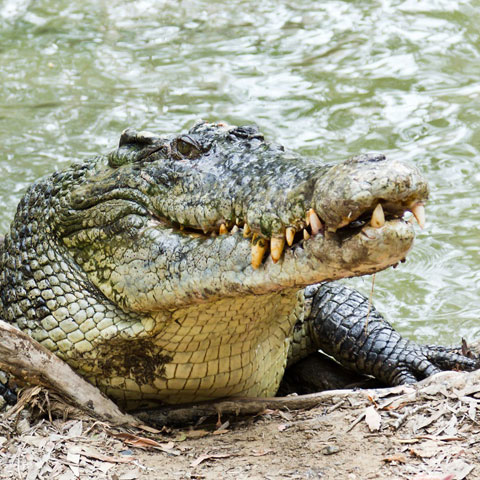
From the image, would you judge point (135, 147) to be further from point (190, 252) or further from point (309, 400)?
point (309, 400)

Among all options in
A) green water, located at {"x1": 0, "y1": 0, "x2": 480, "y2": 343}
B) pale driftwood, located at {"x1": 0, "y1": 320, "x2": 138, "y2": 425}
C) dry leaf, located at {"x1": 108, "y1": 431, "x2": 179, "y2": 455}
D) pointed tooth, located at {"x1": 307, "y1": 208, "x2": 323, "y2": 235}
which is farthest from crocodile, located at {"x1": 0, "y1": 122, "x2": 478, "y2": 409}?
green water, located at {"x1": 0, "y1": 0, "x2": 480, "y2": 343}

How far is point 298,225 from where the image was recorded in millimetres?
2502

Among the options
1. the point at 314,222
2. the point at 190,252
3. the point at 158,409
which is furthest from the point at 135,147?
the point at 314,222

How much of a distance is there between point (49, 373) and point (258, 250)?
1.02 m

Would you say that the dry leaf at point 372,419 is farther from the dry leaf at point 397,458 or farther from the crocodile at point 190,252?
the crocodile at point 190,252

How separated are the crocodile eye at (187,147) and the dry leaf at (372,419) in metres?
1.19

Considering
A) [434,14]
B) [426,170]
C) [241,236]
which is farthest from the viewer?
[434,14]

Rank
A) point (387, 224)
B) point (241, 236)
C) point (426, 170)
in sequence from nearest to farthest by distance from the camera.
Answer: point (387, 224) < point (241, 236) < point (426, 170)

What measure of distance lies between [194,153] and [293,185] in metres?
0.67

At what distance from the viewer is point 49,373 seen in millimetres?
3125

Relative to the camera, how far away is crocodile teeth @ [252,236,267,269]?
262cm

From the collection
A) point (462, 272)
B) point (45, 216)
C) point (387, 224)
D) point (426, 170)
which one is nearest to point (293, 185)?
point (387, 224)

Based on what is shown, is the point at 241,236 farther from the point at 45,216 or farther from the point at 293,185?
the point at 45,216

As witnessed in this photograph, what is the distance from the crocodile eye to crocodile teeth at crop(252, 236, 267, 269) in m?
0.63
